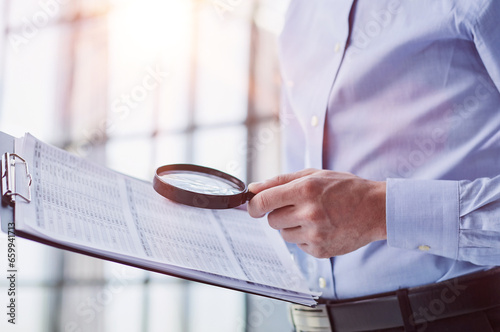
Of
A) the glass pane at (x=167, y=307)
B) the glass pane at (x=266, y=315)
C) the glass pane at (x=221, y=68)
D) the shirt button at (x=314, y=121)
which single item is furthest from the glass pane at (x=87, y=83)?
the shirt button at (x=314, y=121)

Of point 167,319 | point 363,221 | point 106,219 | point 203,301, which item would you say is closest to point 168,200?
point 106,219

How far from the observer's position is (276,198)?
76cm

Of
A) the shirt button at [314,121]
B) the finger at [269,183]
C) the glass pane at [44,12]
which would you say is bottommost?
the finger at [269,183]

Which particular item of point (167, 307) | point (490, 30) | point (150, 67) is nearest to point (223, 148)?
point (150, 67)

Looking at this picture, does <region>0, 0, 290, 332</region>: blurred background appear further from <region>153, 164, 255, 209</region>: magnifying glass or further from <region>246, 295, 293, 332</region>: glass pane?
<region>153, 164, 255, 209</region>: magnifying glass

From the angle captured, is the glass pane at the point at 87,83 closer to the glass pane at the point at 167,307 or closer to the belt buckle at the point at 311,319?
the glass pane at the point at 167,307

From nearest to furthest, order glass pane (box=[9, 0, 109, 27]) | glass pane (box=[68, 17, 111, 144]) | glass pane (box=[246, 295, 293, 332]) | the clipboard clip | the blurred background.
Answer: the clipboard clip < glass pane (box=[246, 295, 293, 332]) < the blurred background < glass pane (box=[9, 0, 109, 27]) < glass pane (box=[68, 17, 111, 144])

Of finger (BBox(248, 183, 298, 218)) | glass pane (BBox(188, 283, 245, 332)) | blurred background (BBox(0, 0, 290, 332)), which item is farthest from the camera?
blurred background (BBox(0, 0, 290, 332))

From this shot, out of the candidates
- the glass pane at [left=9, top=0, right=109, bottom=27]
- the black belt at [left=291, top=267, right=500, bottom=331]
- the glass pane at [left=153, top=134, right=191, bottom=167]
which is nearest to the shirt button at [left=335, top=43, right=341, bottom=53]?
→ the black belt at [left=291, top=267, right=500, bottom=331]

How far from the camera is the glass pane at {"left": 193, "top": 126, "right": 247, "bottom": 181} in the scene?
10.1ft

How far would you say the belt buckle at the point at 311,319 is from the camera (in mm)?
987

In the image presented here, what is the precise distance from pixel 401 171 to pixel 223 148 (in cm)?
234

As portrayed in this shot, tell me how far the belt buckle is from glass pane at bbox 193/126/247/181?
6.42 ft

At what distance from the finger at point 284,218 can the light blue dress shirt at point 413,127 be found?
0.17 m
